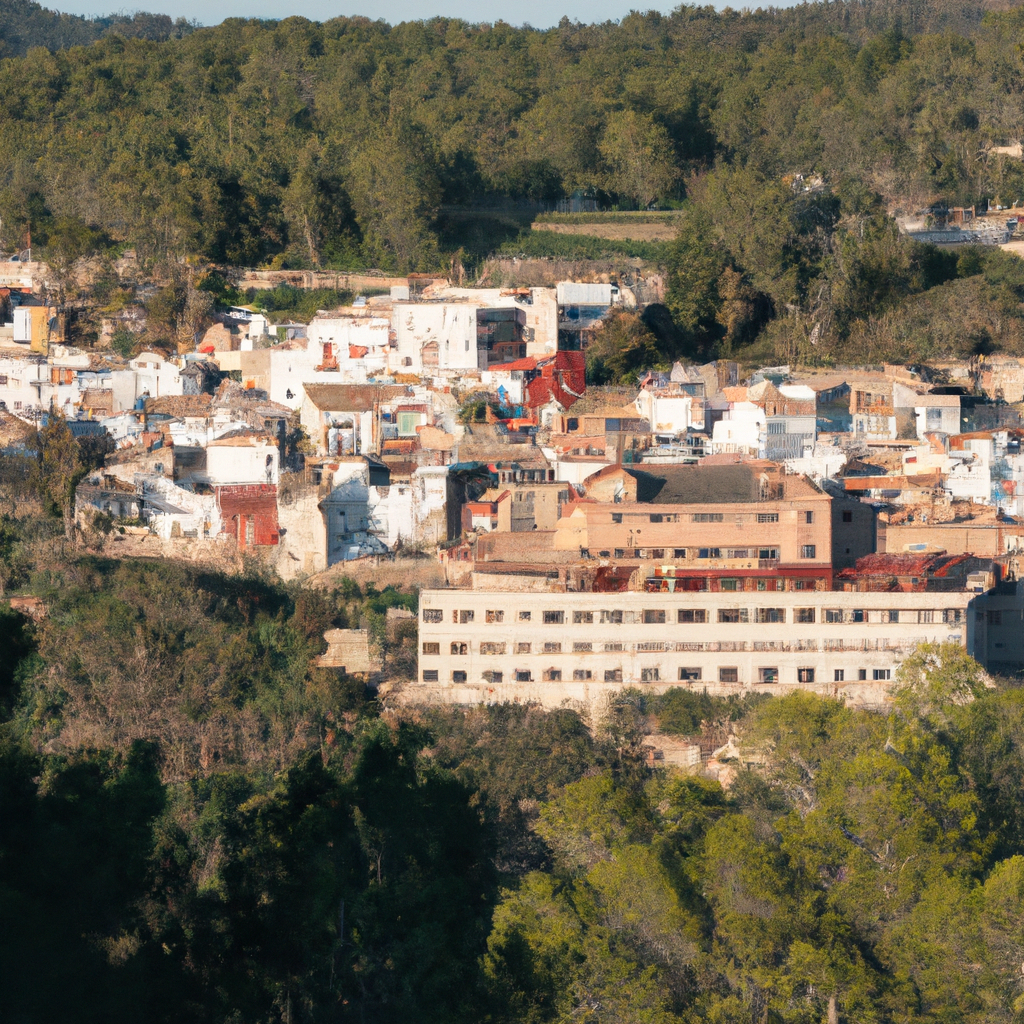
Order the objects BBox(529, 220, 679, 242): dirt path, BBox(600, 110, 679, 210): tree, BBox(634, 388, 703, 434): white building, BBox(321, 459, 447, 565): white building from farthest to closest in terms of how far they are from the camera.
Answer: BBox(600, 110, 679, 210): tree → BBox(529, 220, 679, 242): dirt path → BBox(634, 388, 703, 434): white building → BBox(321, 459, 447, 565): white building

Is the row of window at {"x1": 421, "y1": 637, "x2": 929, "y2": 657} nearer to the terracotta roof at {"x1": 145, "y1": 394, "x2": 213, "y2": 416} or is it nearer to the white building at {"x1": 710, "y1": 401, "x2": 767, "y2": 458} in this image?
the white building at {"x1": 710, "y1": 401, "x2": 767, "y2": 458}

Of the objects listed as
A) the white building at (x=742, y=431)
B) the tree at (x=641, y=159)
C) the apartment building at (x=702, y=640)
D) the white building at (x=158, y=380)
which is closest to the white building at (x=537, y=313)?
the white building at (x=742, y=431)

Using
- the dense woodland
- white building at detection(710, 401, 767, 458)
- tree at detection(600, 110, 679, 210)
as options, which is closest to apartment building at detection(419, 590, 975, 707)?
white building at detection(710, 401, 767, 458)

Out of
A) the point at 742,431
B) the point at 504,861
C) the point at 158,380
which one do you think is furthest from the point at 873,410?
the point at 504,861

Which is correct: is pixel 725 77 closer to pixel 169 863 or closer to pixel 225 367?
pixel 225 367

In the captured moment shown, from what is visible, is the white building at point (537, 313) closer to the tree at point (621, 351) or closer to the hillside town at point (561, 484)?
the hillside town at point (561, 484)

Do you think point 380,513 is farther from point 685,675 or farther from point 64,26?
point 64,26
